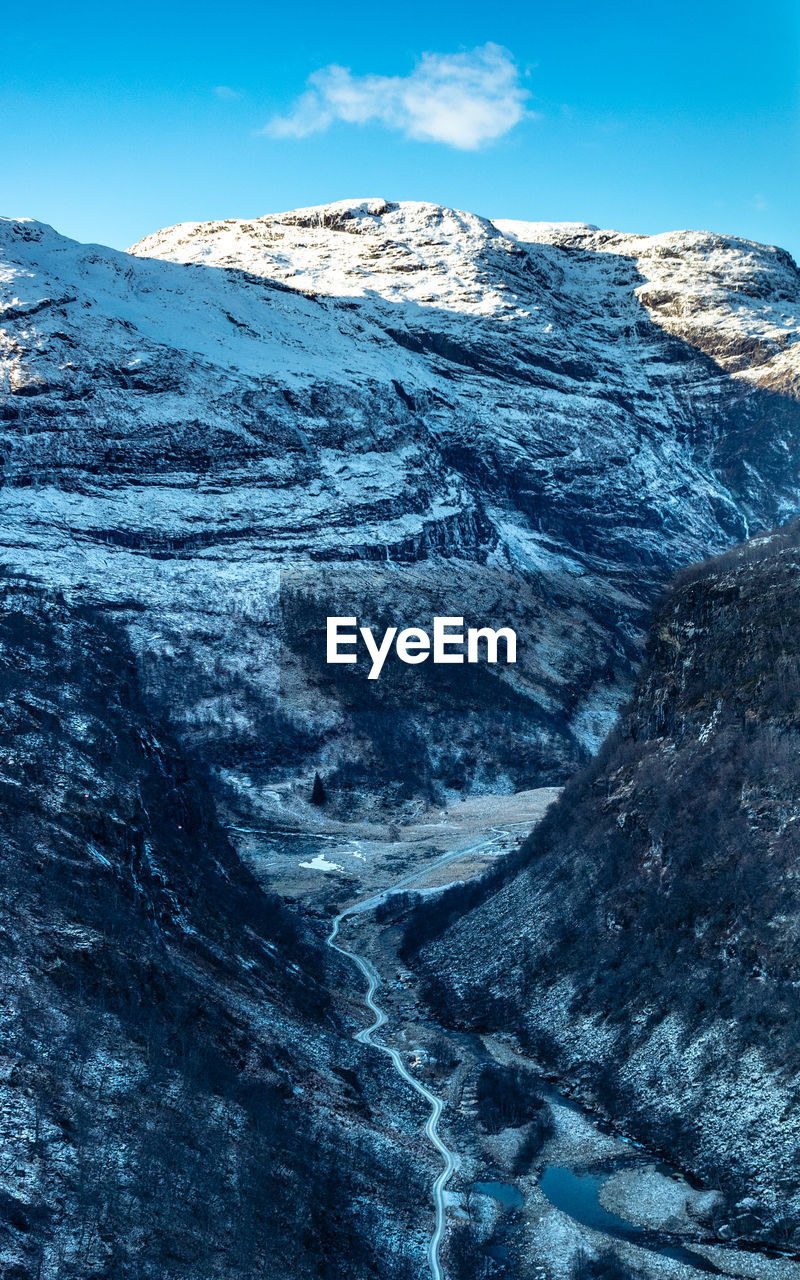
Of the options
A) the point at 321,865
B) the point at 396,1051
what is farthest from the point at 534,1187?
the point at 321,865

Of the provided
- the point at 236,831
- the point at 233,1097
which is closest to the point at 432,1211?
the point at 233,1097

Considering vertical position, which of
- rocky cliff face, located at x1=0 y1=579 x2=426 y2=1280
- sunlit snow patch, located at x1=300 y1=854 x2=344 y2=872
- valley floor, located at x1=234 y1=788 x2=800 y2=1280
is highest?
rocky cliff face, located at x1=0 y1=579 x2=426 y2=1280

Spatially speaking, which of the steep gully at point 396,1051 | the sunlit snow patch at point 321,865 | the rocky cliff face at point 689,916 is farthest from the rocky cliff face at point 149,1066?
the sunlit snow patch at point 321,865

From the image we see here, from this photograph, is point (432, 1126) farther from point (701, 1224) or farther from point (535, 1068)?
point (701, 1224)

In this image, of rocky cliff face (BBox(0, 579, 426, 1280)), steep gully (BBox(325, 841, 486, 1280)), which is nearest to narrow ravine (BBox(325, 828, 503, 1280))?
steep gully (BBox(325, 841, 486, 1280))

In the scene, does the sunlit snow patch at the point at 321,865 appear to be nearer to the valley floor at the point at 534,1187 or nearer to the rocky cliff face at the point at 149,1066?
the valley floor at the point at 534,1187

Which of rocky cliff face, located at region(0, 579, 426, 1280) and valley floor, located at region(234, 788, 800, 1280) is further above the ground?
rocky cliff face, located at region(0, 579, 426, 1280)

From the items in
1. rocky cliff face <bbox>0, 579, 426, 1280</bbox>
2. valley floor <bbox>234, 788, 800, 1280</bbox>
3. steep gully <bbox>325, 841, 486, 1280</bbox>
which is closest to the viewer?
rocky cliff face <bbox>0, 579, 426, 1280</bbox>

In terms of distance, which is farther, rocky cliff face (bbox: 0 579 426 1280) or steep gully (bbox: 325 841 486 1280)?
steep gully (bbox: 325 841 486 1280)

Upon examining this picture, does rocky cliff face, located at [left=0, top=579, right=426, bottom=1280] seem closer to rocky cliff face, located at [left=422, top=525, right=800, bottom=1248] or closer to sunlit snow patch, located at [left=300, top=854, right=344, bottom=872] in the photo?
rocky cliff face, located at [left=422, top=525, right=800, bottom=1248]
